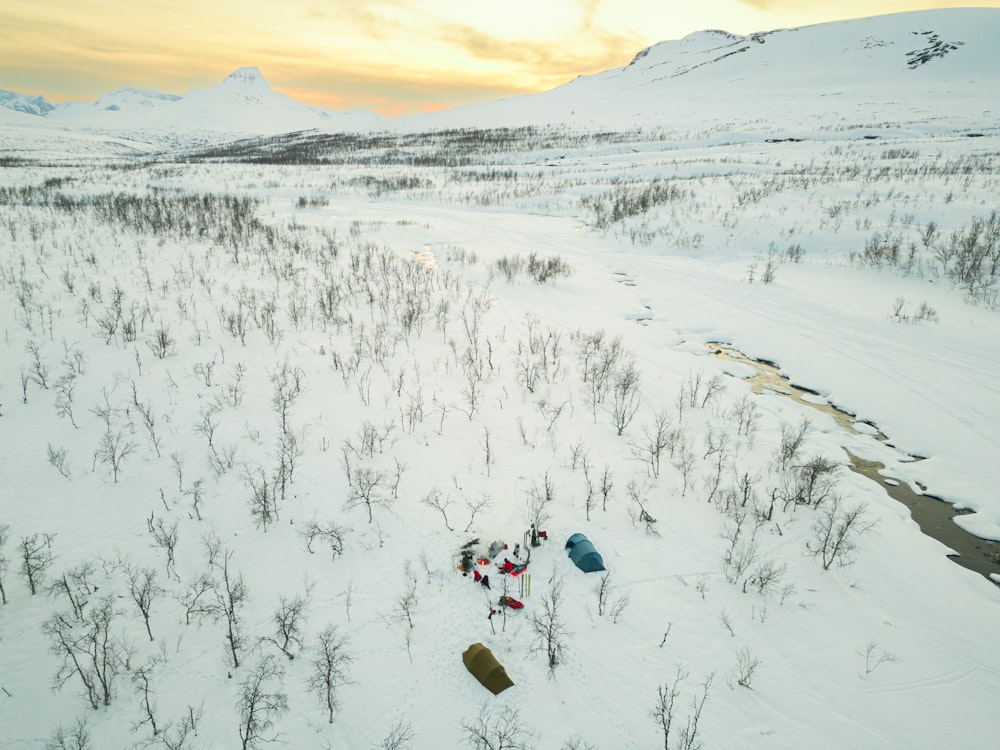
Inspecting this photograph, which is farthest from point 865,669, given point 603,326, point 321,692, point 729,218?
point 729,218

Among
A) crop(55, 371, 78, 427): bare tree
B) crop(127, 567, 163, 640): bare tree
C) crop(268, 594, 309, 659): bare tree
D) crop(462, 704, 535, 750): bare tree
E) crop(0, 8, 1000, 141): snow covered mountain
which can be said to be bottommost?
crop(462, 704, 535, 750): bare tree

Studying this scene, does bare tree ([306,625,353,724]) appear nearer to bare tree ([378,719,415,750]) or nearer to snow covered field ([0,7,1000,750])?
snow covered field ([0,7,1000,750])

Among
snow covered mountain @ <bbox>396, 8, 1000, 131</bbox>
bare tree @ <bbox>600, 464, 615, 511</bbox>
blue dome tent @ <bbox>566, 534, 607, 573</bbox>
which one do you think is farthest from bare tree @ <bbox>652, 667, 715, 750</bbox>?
snow covered mountain @ <bbox>396, 8, 1000, 131</bbox>

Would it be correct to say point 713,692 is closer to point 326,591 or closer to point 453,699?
point 453,699

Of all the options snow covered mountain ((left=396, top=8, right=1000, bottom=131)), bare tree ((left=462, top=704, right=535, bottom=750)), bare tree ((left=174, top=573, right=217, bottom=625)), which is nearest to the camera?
bare tree ((left=462, top=704, right=535, bottom=750))

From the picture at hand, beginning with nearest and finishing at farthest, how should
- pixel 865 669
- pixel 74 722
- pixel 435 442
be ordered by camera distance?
pixel 74 722 → pixel 865 669 → pixel 435 442

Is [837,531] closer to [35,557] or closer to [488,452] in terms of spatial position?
[488,452]
